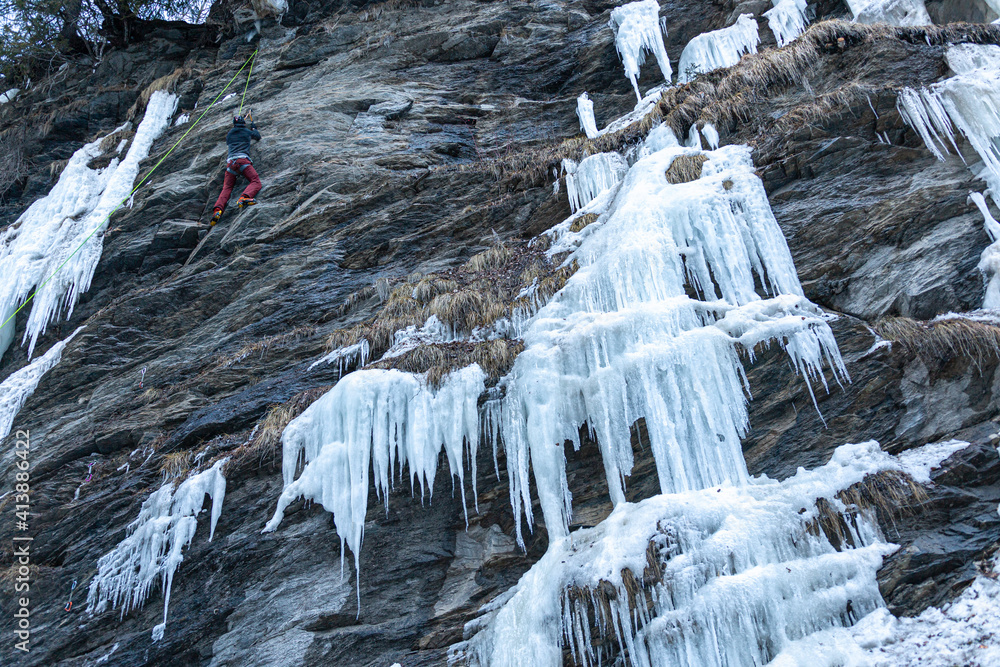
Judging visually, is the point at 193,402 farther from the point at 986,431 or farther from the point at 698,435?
the point at 986,431

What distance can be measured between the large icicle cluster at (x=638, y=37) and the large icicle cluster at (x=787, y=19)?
1.77m

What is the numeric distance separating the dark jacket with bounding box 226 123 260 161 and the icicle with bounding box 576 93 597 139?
5549mm

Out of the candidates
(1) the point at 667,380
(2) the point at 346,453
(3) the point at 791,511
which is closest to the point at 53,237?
(2) the point at 346,453

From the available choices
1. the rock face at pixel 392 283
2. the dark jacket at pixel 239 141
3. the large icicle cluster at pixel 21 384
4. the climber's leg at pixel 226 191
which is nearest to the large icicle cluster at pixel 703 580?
the rock face at pixel 392 283

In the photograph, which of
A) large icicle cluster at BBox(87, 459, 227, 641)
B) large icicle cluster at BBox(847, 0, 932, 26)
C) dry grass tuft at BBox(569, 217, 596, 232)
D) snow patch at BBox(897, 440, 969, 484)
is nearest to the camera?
snow patch at BBox(897, 440, 969, 484)

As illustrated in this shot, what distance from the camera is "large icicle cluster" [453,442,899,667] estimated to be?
15.1ft

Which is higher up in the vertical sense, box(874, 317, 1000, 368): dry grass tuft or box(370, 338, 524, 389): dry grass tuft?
box(370, 338, 524, 389): dry grass tuft

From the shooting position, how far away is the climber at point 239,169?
1087 cm

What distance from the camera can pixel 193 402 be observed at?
8.35 meters

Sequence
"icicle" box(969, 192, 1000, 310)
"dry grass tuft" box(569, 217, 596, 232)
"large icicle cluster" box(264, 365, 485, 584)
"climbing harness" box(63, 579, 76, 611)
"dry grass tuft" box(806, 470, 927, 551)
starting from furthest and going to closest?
"dry grass tuft" box(569, 217, 596, 232), "climbing harness" box(63, 579, 76, 611), "large icicle cluster" box(264, 365, 485, 584), "icicle" box(969, 192, 1000, 310), "dry grass tuft" box(806, 470, 927, 551)

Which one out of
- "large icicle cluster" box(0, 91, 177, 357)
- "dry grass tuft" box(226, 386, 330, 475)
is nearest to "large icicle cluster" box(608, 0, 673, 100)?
"dry grass tuft" box(226, 386, 330, 475)

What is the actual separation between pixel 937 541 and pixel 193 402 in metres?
7.73

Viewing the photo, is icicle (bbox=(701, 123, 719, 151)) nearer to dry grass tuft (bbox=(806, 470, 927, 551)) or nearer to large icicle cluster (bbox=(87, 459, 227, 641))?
dry grass tuft (bbox=(806, 470, 927, 551))

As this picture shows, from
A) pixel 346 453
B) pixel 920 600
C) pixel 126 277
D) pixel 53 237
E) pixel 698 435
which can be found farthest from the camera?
pixel 53 237
